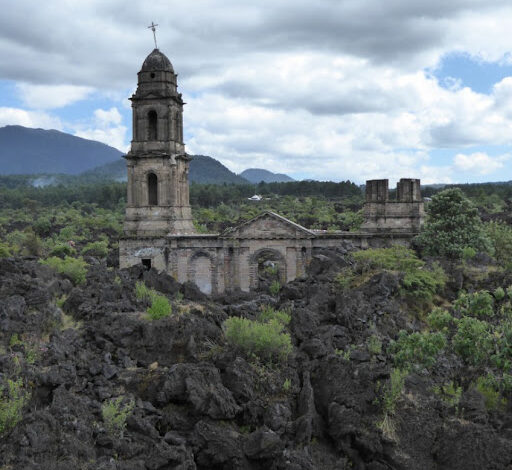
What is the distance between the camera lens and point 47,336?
675 inches

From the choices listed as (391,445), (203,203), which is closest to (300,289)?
(391,445)

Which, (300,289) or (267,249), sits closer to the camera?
(300,289)

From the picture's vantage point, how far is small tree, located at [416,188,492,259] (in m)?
30.7

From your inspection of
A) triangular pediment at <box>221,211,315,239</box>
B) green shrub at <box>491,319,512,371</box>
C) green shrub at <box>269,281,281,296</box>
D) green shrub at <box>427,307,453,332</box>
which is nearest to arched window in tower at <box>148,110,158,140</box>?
triangular pediment at <box>221,211,315,239</box>

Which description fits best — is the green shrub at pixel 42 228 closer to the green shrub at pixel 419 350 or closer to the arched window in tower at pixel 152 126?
the arched window in tower at pixel 152 126

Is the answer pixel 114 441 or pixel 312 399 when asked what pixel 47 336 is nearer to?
pixel 114 441

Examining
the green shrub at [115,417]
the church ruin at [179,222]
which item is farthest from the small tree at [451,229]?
the green shrub at [115,417]

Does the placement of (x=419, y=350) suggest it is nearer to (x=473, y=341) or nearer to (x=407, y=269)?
(x=473, y=341)

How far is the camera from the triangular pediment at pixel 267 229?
112ft

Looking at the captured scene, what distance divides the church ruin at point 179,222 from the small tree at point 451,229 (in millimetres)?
2267

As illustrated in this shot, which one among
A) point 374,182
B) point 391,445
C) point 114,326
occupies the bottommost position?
point 391,445

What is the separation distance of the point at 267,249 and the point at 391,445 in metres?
21.5

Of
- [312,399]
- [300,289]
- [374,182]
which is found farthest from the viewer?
[374,182]

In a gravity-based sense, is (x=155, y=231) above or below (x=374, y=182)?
below
